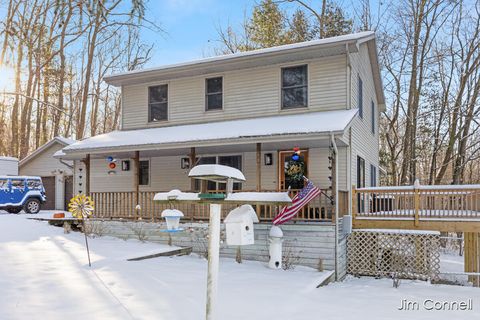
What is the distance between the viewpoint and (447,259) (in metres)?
17.5

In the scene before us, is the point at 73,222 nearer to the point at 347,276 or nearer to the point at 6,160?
the point at 347,276

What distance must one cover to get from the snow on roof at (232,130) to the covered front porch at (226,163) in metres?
0.04

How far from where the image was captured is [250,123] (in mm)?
12188

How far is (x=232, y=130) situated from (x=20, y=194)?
11524 millimetres

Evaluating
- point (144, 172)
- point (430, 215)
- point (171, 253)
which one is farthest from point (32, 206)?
point (430, 215)

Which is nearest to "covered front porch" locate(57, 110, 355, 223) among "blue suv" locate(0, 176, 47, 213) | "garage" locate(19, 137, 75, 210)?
"blue suv" locate(0, 176, 47, 213)

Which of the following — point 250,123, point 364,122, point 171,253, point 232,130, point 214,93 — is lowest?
point 171,253

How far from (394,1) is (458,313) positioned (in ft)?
70.1

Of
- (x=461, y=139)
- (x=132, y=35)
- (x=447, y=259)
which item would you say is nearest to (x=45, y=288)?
(x=447, y=259)

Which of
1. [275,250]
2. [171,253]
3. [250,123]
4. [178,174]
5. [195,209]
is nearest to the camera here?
[275,250]

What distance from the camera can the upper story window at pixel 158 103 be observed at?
14.7 m

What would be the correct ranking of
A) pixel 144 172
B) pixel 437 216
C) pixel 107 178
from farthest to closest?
pixel 107 178
pixel 144 172
pixel 437 216

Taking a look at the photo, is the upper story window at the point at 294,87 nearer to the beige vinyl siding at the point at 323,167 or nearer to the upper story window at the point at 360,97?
the beige vinyl siding at the point at 323,167

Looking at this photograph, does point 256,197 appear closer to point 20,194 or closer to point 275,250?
point 275,250
